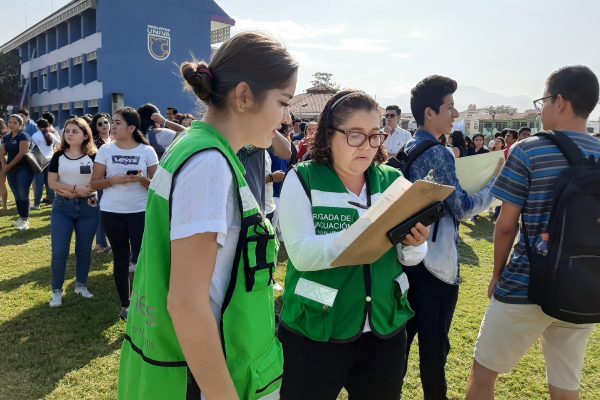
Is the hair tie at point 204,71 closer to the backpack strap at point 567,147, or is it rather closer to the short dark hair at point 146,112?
the backpack strap at point 567,147

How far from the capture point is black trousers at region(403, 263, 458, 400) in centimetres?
259

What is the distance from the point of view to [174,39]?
85.7 feet

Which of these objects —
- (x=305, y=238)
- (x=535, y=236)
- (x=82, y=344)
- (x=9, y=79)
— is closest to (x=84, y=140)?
(x=82, y=344)

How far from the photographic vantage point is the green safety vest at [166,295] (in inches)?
46.1

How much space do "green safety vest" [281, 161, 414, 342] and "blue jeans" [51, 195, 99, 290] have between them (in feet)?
11.4

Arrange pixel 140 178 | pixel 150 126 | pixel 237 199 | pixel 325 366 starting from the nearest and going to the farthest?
pixel 237 199 < pixel 325 366 < pixel 140 178 < pixel 150 126

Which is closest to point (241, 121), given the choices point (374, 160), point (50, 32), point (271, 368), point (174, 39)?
point (271, 368)

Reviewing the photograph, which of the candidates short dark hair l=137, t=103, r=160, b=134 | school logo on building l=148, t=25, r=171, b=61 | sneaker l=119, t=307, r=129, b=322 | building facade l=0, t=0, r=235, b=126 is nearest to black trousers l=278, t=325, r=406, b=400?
sneaker l=119, t=307, r=129, b=322

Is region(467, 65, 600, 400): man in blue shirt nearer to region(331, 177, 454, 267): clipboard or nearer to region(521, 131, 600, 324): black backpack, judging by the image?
region(521, 131, 600, 324): black backpack

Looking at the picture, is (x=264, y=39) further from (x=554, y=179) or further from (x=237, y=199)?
(x=554, y=179)

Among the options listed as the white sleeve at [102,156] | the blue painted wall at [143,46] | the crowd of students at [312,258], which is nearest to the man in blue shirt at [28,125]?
the white sleeve at [102,156]

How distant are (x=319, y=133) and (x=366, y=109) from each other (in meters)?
0.26

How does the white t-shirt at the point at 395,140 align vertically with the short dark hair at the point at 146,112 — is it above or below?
below

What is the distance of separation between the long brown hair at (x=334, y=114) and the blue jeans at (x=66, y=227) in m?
3.46
